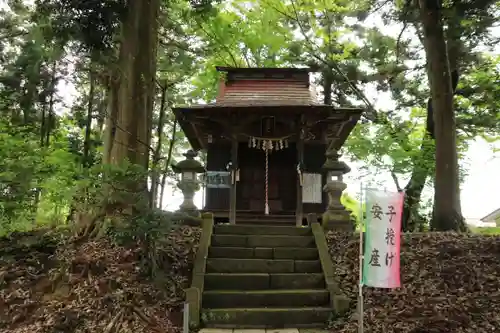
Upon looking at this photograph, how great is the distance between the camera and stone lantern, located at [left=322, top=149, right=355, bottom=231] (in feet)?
28.9

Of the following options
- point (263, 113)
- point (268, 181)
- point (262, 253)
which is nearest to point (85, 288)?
point (262, 253)

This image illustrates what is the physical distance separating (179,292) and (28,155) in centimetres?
415

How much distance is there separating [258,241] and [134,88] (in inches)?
151

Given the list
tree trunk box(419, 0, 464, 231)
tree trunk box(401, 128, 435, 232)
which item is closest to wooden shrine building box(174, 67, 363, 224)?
tree trunk box(419, 0, 464, 231)

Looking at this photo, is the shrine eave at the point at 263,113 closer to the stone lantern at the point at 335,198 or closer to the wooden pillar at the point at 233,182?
the wooden pillar at the point at 233,182

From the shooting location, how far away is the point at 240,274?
695 centimetres

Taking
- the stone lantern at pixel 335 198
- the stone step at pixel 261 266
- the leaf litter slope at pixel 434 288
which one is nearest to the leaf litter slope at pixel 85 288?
the stone step at pixel 261 266

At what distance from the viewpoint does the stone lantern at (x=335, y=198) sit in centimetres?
882

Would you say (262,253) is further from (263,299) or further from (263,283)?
(263,299)

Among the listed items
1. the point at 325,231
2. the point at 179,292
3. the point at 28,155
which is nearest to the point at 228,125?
the point at 325,231

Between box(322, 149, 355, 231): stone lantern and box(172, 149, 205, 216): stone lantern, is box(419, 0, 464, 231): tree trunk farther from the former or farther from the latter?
box(172, 149, 205, 216): stone lantern

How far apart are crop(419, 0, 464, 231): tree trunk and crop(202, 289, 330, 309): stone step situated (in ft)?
14.8

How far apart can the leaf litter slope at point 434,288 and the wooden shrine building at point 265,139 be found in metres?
4.28

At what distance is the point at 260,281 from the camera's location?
6.90 m
